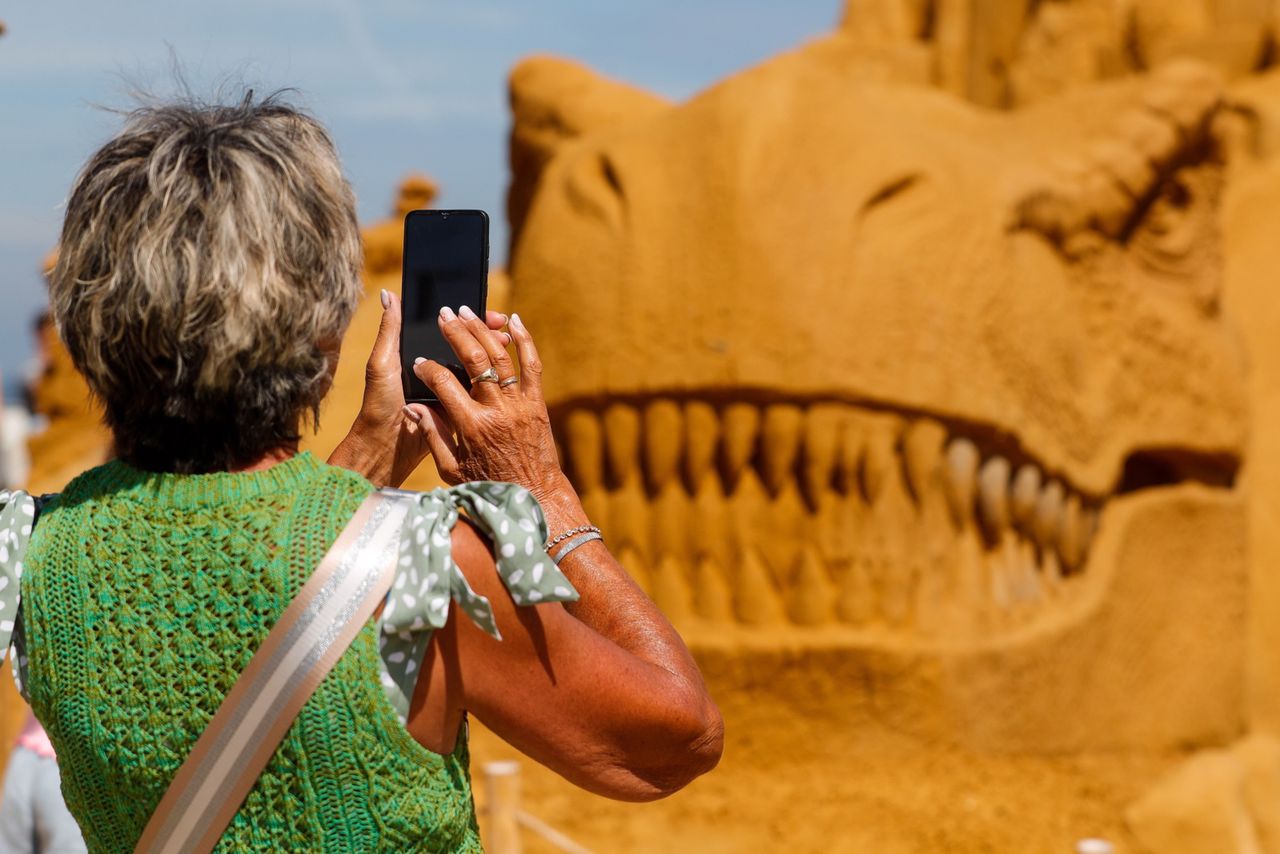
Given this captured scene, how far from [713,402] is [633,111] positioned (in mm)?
1431

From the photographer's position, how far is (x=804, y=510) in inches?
167

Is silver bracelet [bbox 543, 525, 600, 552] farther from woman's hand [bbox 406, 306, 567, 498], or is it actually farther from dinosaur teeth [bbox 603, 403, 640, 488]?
dinosaur teeth [bbox 603, 403, 640, 488]

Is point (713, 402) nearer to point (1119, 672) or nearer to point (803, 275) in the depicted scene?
point (803, 275)

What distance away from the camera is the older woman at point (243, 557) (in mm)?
1284

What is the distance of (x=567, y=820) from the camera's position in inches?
171

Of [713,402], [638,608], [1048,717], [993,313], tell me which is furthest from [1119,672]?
[638,608]

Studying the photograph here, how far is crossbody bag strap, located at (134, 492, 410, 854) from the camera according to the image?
1263mm

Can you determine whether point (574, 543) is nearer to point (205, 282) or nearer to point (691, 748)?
point (691, 748)

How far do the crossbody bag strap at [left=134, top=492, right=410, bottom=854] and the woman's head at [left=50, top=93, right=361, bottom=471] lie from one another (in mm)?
126

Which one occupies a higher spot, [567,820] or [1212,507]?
[1212,507]

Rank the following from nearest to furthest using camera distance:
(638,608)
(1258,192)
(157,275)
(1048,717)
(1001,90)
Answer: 1. (157,275)
2. (638,608)
3. (1048,717)
4. (1258,192)
5. (1001,90)

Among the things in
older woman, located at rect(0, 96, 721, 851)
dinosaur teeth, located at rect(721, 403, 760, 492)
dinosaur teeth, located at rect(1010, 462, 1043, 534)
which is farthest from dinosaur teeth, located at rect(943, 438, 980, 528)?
older woman, located at rect(0, 96, 721, 851)

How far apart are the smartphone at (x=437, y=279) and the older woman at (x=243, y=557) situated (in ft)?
0.85

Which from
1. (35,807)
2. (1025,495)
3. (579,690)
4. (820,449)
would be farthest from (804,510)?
(579,690)
